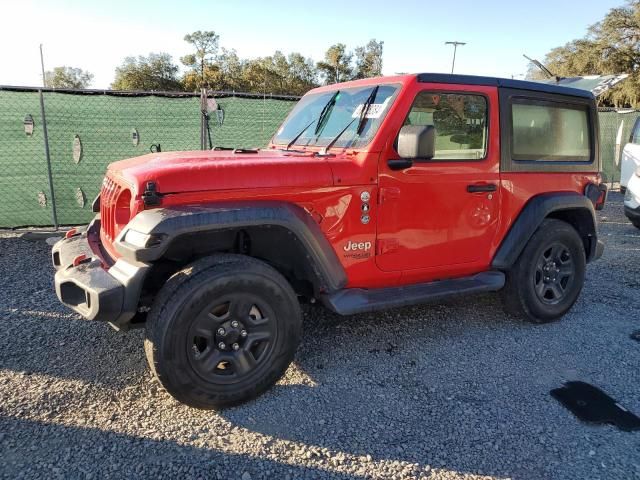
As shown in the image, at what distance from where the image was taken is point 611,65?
100.0 ft

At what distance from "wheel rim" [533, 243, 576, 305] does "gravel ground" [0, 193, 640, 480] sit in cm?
27

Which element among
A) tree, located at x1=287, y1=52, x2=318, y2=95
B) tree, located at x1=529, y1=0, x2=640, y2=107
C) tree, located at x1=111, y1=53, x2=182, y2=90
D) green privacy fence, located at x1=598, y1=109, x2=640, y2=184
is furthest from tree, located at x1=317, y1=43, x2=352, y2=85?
green privacy fence, located at x1=598, y1=109, x2=640, y2=184

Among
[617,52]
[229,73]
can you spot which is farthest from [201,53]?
[617,52]

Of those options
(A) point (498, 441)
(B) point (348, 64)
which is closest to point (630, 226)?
(A) point (498, 441)

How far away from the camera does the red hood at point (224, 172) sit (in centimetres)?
261

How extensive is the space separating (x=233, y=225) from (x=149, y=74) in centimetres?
6456

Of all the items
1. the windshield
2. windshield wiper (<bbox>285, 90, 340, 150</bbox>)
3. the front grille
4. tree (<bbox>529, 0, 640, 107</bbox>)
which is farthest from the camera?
tree (<bbox>529, 0, 640, 107</bbox>)

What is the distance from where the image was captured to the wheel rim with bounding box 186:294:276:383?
2.66 metres

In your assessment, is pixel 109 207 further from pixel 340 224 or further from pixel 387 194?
pixel 387 194

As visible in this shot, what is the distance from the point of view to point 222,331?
2719mm

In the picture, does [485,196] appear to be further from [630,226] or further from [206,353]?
[630,226]

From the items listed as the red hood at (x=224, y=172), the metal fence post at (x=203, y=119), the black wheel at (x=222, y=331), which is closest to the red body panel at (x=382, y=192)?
the red hood at (x=224, y=172)

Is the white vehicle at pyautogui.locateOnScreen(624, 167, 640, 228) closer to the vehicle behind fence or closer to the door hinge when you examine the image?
the door hinge

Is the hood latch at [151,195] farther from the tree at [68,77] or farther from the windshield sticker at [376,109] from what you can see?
the tree at [68,77]
